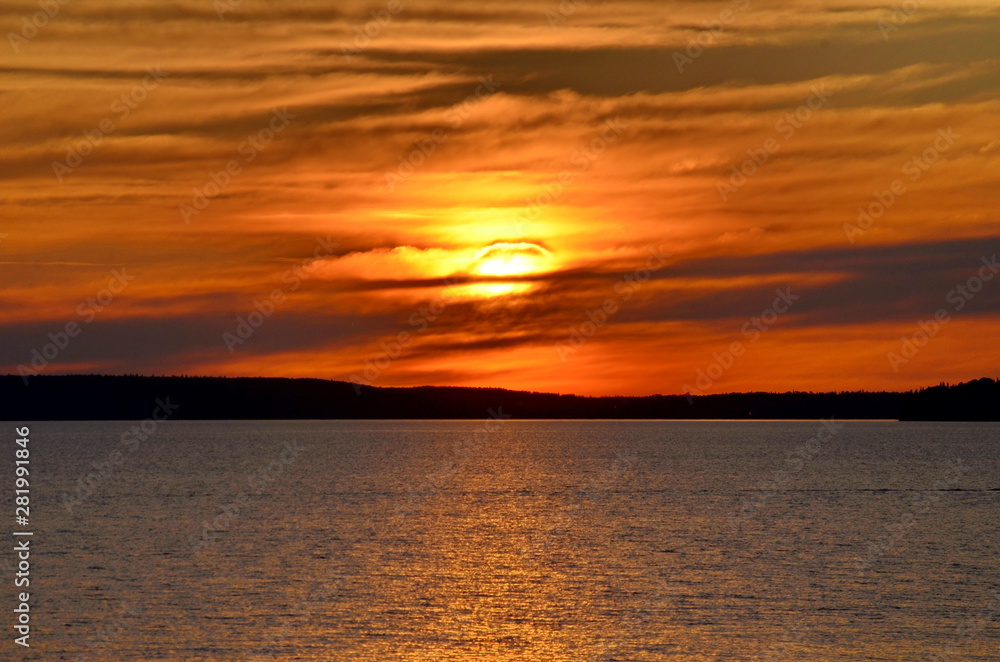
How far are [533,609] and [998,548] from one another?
121ft

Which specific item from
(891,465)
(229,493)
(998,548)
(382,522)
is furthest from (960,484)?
(229,493)

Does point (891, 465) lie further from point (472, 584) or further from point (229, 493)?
point (472, 584)

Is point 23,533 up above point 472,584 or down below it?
above

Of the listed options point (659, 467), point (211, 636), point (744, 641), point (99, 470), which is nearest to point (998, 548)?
point (744, 641)

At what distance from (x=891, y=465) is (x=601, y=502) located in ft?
275

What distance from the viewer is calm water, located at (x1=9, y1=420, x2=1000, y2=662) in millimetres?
43906

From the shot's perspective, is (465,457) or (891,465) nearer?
(891,465)

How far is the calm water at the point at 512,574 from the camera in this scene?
144 feet

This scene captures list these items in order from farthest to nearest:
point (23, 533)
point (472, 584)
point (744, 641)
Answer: point (23, 533)
point (472, 584)
point (744, 641)

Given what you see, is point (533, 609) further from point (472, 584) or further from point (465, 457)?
point (465, 457)

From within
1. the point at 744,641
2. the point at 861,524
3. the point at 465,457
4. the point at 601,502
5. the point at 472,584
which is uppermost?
the point at 465,457

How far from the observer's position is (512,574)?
194ft

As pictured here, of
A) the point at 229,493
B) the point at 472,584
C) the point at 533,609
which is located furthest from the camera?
the point at 229,493

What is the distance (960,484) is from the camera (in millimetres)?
127312
